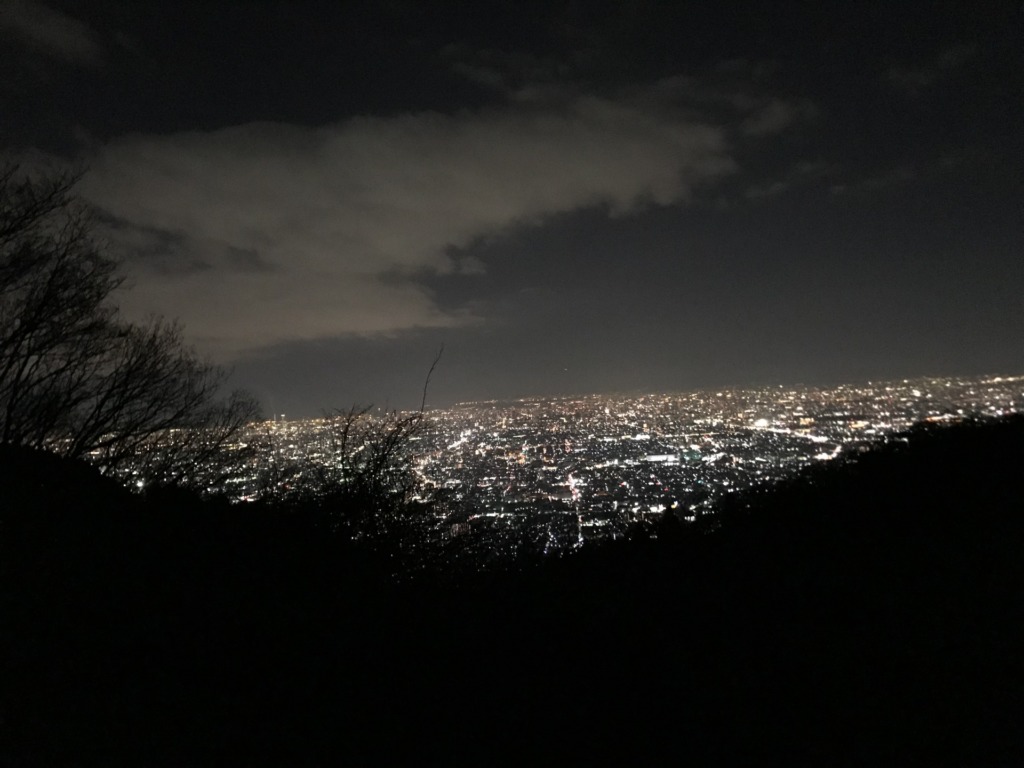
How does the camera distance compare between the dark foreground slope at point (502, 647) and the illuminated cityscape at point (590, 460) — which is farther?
the illuminated cityscape at point (590, 460)

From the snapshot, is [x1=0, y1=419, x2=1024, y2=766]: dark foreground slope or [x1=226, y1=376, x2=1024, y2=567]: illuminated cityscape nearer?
[x1=0, y1=419, x2=1024, y2=766]: dark foreground slope

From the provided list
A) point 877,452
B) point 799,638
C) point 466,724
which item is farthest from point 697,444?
point 466,724

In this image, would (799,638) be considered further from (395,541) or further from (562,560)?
(395,541)

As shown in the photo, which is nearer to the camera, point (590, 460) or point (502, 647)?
point (502, 647)

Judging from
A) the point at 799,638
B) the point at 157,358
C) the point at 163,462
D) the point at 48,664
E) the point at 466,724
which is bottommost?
the point at 466,724

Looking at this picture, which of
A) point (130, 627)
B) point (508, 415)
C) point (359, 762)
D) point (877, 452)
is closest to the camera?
point (359, 762)
